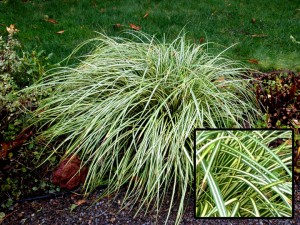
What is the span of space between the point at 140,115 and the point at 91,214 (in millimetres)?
784

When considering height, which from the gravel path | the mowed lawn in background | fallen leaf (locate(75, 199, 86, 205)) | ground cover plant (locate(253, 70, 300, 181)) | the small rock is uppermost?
the mowed lawn in background

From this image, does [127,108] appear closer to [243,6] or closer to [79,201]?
[79,201]

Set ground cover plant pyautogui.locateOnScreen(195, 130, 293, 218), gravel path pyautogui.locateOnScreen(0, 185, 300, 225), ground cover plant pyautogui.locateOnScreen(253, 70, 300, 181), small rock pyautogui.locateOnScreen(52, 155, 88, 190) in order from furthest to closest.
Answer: ground cover plant pyautogui.locateOnScreen(253, 70, 300, 181), small rock pyautogui.locateOnScreen(52, 155, 88, 190), gravel path pyautogui.locateOnScreen(0, 185, 300, 225), ground cover plant pyautogui.locateOnScreen(195, 130, 293, 218)

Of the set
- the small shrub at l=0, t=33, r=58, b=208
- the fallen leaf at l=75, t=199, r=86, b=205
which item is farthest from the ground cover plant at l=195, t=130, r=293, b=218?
the small shrub at l=0, t=33, r=58, b=208

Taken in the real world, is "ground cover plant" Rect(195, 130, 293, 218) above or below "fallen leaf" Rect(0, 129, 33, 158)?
below

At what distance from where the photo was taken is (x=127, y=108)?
2914 mm

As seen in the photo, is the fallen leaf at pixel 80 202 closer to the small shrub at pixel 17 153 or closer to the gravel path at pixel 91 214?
the gravel path at pixel 91 214

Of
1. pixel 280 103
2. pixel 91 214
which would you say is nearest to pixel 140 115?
pixel 91 214

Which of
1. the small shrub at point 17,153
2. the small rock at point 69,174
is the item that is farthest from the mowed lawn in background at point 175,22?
the small rock at point 69,174

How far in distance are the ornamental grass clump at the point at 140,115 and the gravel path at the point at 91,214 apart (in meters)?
0.08

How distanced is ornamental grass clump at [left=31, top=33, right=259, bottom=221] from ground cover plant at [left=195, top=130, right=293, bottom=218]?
12 centimetres

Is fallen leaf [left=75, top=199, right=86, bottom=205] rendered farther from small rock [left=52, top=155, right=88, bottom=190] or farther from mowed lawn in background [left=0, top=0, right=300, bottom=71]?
mowed lawn in background [left=0, top=0, right=300, bottom=71]

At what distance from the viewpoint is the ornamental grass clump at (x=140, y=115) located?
2596 millimetres

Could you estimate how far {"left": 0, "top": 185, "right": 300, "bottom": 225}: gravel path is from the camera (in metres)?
2.46
